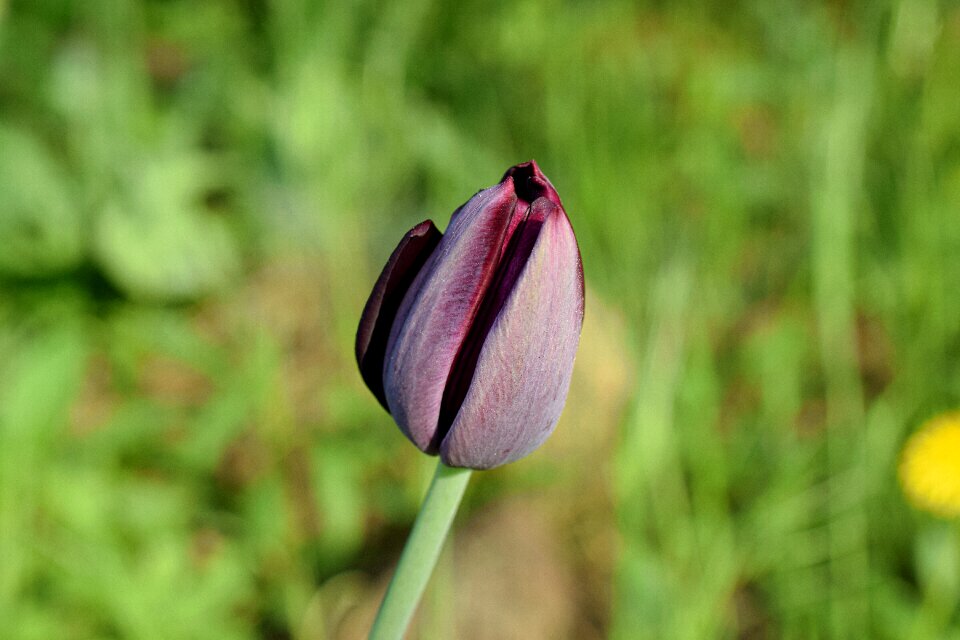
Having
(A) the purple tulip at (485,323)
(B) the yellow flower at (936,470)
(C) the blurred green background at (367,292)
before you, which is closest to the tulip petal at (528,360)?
(A) the purple tulip at (485,323)

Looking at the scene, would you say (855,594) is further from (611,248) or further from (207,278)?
(207,278)

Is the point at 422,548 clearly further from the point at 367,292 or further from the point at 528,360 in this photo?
the point at 367,292

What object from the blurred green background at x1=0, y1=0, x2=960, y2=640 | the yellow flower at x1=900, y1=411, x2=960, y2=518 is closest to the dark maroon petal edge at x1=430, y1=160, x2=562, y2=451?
the blurred green background at x1=0, y1=0, x2=960, y2=640

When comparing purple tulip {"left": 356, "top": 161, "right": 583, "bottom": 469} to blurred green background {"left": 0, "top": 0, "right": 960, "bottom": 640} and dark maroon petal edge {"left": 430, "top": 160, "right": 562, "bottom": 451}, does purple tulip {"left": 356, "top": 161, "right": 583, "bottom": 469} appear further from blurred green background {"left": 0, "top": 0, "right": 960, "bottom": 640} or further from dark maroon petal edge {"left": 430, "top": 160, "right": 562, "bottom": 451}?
blurred green background {"left": 0, "top": 0, "right": 960, "bottom": 640}

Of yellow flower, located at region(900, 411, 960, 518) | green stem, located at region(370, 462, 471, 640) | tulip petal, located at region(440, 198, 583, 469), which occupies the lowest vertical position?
green stem, located at region(370, 462, 471, 640)

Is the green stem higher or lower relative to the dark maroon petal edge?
lower

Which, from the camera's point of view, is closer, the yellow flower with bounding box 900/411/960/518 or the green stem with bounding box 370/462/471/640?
the green stem with bounding box 370/462/471/640

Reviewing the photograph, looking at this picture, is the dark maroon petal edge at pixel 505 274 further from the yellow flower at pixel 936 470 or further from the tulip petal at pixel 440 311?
the yellow flower at pixel 936 470

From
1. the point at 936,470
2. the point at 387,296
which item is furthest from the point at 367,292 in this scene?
the point at 387,296
